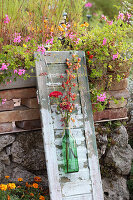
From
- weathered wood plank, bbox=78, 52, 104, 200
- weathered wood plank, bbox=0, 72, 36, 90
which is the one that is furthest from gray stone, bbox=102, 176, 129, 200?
weathered wood plank, bbox=0, 72, 36, 90

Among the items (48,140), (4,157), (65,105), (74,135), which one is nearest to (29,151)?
(4,157)

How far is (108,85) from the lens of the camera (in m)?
2.58

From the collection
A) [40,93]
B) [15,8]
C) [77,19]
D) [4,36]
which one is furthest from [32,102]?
[77,19]

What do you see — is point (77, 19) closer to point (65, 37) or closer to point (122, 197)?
point (65, 37)

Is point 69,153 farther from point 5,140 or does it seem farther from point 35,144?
point 5,140

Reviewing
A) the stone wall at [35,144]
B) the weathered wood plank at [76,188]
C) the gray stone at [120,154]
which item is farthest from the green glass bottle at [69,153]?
the gray stone at [120,154]

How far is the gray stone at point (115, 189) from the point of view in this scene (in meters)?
2.68

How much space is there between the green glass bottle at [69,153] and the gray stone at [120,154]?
68 centimetres

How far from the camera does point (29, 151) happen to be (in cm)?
246

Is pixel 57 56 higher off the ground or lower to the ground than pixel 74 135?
higher

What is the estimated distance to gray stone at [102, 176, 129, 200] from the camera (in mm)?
2680

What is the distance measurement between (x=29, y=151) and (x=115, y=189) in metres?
0.95

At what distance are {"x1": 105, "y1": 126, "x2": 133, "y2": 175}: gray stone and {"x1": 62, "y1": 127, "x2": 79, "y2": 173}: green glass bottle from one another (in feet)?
2.23

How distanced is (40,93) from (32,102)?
0.23 meters
